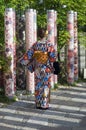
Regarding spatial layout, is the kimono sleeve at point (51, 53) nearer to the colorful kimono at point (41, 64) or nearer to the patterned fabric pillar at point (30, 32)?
the colorful kimono at point (41, 64)

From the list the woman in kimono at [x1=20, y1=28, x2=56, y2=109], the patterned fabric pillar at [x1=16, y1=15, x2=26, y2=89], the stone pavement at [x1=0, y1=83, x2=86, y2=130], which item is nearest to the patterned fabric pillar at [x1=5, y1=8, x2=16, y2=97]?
the stone pavement at [x1=0, y1=83, x2=86, y2=130]

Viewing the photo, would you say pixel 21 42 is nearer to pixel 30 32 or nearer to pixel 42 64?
pixel 30 32

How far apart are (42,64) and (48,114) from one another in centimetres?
113

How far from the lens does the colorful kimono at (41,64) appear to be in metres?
9.30

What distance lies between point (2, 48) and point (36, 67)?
5.91 ft

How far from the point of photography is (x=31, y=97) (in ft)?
35.7

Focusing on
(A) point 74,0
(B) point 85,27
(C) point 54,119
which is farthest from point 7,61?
(B) point 85,27

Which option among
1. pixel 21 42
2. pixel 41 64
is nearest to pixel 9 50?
pixel 41 64

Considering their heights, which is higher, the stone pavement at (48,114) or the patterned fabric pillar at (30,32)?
the patterned fabric pillar at (30,32)

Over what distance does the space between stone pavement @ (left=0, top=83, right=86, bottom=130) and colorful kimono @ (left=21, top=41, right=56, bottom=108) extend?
0.29 metres

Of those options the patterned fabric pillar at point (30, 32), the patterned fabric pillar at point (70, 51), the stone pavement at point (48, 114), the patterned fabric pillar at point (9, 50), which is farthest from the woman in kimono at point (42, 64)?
the patterned fabric pillar at point (70, 51)

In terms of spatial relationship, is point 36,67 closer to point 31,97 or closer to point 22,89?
point 31,97

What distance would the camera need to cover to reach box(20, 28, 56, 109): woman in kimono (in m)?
9.30

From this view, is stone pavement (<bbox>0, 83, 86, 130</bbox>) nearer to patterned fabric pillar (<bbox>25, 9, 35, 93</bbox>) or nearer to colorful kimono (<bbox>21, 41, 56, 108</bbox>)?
colorful kimono (<bbox>21, 41, 56, 108</bbox>)
